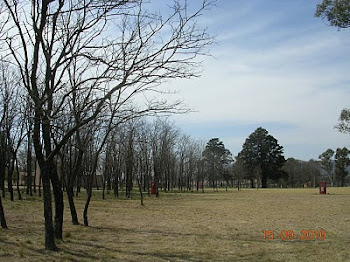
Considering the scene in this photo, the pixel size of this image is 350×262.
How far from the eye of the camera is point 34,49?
686 centimetres

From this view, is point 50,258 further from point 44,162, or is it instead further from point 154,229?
point 154,229

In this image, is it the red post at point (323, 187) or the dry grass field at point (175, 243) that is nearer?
the dry grass field at point (175, 243)

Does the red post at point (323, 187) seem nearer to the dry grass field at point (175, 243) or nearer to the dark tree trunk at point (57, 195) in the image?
the dry grass field at point (175, 243)
